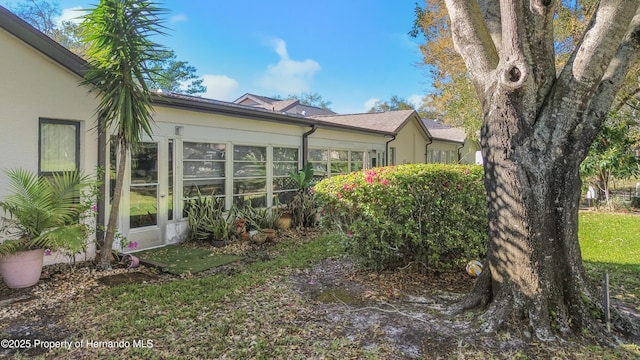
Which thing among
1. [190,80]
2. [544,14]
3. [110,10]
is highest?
[190,80]

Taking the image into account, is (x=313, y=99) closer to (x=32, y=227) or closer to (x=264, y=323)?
(x=32, y=227)

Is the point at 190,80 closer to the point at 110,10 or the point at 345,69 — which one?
the point at 345,69

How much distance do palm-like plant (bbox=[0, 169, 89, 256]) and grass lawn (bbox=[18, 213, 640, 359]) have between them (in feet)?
3.01

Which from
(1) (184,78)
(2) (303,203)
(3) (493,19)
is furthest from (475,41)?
(1) (184,78)

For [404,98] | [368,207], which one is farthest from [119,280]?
[404,98]

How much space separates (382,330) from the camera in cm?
364

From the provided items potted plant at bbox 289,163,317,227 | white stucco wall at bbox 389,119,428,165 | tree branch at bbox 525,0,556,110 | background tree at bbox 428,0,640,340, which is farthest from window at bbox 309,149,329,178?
tree branch at bbox 525,0,556,110

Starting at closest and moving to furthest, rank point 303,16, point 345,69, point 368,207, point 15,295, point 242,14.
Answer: point 15,295, point 368,207, point 242,14, point 303,16, point 345,69

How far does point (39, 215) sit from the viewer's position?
4805mm

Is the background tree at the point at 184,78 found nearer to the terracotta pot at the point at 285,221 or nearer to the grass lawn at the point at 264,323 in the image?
the terracotta pot at the point at 285,221

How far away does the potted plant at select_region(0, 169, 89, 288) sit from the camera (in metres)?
4.66

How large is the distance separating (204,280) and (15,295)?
Result: 232 cm

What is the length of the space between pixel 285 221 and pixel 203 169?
8.15 feet

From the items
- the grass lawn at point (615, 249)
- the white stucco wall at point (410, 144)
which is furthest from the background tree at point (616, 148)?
the white stucco wall at point (410, 144)
